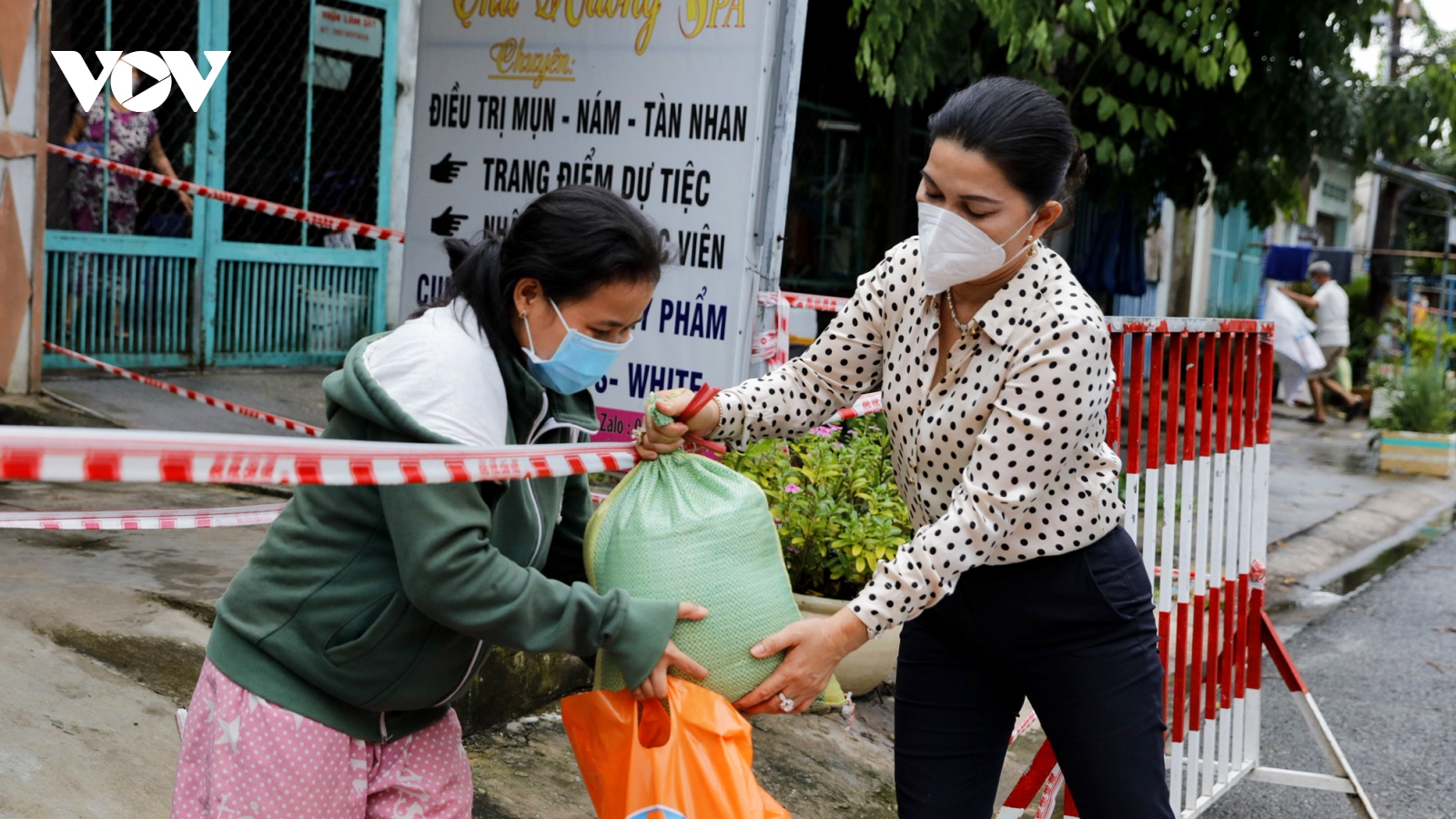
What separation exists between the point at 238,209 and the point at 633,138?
4.05 metres

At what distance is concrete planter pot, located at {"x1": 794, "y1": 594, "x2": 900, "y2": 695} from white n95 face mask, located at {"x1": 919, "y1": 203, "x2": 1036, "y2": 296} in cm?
205

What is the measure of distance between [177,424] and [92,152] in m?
2.15

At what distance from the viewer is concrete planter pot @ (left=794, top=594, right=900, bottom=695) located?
3.99 meters

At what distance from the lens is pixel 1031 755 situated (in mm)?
4141

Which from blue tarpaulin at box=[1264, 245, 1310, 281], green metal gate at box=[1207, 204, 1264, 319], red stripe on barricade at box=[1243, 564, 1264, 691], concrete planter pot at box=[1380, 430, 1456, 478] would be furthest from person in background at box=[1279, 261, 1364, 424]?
red stripe on barricade at box=[1243, 564, 1264, 691]

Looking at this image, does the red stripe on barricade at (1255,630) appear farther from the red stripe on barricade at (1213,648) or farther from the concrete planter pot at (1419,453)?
the concrete planter pot at (1419,453)

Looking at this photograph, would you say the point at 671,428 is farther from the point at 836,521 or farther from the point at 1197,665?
the point at 836,521

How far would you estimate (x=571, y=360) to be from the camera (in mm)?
1876

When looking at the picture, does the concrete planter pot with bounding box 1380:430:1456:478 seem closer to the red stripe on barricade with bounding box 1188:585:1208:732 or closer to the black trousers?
the red stripe on barricade with bounding box 1188:585:1208:732

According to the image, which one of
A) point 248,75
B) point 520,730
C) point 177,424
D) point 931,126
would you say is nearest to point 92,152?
point 248,75

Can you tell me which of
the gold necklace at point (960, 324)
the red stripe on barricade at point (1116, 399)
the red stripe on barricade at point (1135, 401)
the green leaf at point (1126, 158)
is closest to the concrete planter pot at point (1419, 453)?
the green leaf at point (1126, 158)

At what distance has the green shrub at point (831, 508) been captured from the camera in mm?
4012

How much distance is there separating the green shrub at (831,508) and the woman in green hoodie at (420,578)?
6.90ft

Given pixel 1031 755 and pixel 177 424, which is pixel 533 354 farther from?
pixel 177 424
